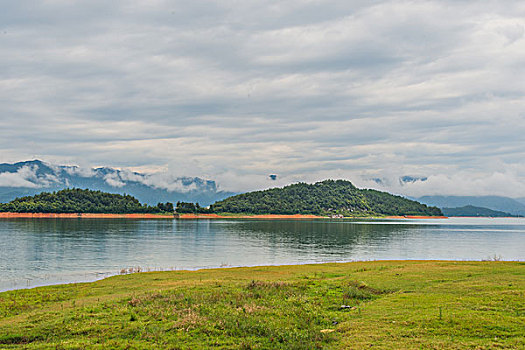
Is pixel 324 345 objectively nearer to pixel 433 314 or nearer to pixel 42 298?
pixel 433 314

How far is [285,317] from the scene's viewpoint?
20703 mm

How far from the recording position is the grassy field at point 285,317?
16891 mm

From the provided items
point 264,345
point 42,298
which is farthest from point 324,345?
point 42,298

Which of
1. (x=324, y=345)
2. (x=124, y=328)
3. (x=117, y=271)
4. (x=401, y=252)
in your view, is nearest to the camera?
(x=324, y=345)

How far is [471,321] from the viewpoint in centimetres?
1800

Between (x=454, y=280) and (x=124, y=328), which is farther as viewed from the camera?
(x=454, y=280)

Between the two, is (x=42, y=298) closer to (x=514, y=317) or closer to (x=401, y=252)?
(x=514, y=317)

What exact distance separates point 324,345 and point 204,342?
4.74 m

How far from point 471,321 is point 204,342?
36.3 ft

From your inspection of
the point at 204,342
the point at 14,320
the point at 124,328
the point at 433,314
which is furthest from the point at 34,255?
the point at 433,314

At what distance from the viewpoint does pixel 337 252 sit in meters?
75.1

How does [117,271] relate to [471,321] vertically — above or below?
below

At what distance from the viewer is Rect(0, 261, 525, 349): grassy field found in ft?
55.4

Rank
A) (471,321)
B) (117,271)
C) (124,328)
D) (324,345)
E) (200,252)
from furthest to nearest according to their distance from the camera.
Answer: (200,252) < (117,271) < (124,328) < (471,321) < (324,345)
